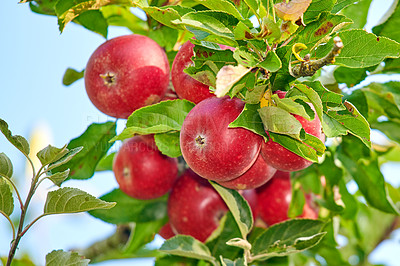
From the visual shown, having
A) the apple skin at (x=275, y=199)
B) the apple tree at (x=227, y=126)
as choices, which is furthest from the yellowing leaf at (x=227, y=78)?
the apple skin at (x=275, y=199)

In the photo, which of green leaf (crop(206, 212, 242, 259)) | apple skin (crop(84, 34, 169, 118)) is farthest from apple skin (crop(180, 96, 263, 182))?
green leaf (crop(206, 212, 242, 259))

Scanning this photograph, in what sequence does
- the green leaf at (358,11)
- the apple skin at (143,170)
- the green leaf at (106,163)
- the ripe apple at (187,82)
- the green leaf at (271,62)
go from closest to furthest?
the green leaf at (271,62), the ripe apple at (187,82), the green leaf at (358,11), the apple skin at (143,170), the green leaf at (106,163)

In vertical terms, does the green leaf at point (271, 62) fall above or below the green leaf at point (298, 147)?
above

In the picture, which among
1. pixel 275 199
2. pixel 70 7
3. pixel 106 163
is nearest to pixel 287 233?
pixel 275 199

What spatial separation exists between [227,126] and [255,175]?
12.1 inches

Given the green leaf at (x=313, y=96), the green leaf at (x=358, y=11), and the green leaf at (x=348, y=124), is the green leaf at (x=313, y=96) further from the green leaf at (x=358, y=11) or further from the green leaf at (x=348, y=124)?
the green leaf at (x=358, y=11)

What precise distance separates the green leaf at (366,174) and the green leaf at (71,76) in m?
1.18

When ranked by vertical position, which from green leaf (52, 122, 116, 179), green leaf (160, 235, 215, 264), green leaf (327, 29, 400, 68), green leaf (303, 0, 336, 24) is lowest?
green leaf (160, 235, 215, 264)

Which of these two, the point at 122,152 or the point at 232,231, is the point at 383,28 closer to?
the point at 232,231

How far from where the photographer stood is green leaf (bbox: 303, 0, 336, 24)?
4.41 ft

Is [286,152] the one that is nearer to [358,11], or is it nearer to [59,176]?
[59,176]

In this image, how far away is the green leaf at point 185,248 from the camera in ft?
5.59

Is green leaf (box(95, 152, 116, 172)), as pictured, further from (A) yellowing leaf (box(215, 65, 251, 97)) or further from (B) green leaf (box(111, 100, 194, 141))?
(A) yellowing leaf (box(215, 65, 251, 97))

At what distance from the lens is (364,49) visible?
132 centimetres
